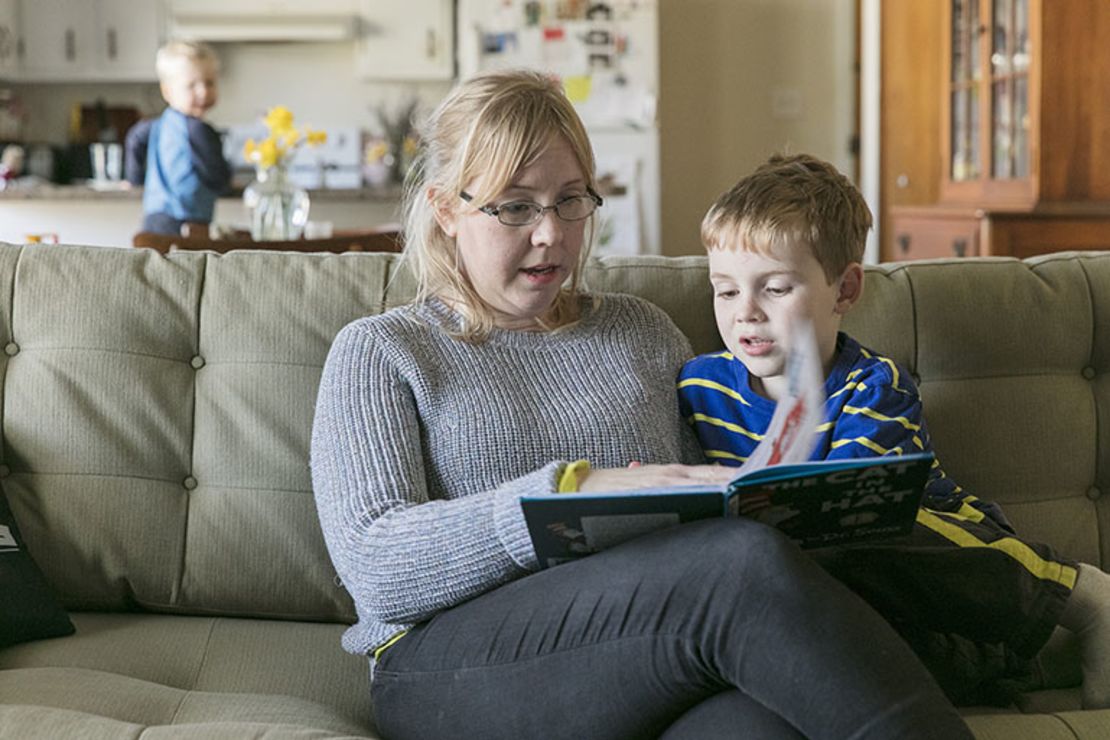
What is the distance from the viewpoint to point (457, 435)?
164 centimetres

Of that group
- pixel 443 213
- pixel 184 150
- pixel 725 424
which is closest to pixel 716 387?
pixel 725 424

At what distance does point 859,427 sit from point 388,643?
23.5 inches

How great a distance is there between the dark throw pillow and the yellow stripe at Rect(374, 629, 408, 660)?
471 millimetres

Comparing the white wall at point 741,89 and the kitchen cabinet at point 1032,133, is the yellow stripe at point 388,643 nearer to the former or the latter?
the kitchen cabinet at point 1032,133

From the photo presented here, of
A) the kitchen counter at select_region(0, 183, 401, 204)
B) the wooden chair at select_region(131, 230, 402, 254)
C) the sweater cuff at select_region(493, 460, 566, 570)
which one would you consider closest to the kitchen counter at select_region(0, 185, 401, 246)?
the kitchen counter at select_region(0, 183, 401, 204)

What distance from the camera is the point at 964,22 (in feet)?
16.4

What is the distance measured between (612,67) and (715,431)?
4.68m

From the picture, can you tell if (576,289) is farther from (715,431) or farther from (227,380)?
(227,380)

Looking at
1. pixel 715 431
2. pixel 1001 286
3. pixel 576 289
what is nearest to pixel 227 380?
pixel 576 289

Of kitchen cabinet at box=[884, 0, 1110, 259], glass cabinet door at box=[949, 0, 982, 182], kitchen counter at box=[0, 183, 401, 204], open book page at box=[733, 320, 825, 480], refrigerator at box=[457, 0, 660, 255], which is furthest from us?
refrigerator at box=[457, 0, 660, 255]

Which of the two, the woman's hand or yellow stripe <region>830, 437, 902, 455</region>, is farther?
yellow stripe <region>830, 437, 902, 455</region>

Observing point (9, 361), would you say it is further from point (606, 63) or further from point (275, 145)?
point (606, 63)

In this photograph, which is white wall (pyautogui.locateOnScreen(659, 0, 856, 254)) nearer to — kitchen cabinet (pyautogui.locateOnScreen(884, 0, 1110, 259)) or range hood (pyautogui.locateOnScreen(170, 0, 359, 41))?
range hood (pyautogui.locateOnScreen(170, 0, 359, 41))

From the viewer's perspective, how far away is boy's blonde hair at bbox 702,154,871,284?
1.70 meters
